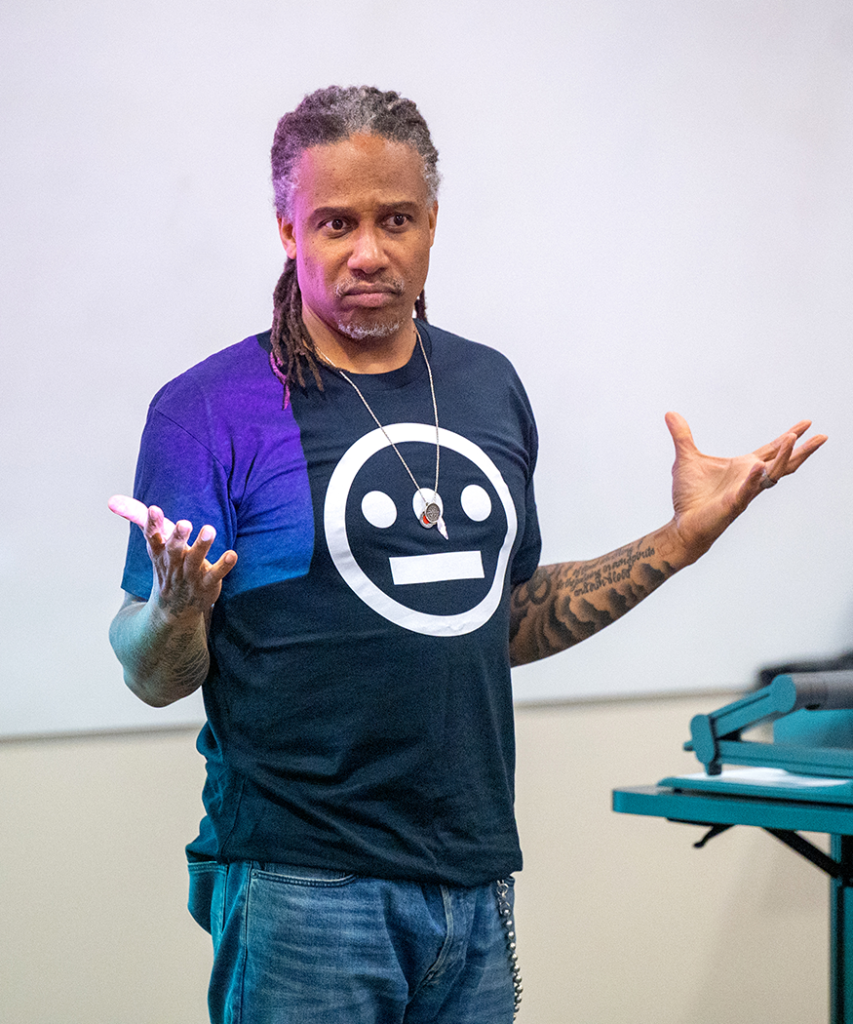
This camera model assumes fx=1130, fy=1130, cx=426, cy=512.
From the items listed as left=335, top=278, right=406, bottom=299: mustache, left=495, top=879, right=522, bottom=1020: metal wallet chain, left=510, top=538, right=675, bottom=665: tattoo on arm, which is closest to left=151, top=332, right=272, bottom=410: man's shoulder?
left=335, top=278, right=406, bottom=299: mustache

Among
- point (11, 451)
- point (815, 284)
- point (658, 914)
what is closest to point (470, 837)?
point (11, 451)

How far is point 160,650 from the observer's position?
110 cm

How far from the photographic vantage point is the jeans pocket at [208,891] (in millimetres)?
1166

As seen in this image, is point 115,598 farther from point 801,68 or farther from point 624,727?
point 801,68

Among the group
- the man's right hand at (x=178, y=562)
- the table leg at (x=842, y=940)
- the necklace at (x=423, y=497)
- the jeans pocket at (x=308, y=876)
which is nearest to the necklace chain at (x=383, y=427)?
the necklace at (x=423, y=497)

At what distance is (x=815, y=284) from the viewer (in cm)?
252

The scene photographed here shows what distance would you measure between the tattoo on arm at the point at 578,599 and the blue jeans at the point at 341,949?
0.35m

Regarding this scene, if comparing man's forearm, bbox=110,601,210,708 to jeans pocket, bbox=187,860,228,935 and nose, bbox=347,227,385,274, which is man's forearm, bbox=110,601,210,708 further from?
nose, bbox=347,227,385,274

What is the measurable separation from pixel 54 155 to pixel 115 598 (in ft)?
2.50

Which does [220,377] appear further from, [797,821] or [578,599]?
[797,821]

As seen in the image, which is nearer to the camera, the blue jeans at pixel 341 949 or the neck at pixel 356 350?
the blue jeans at pixel 341 949

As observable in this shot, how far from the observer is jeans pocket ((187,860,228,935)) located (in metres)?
1.17

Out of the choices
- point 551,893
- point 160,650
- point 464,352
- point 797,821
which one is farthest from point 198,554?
point 551,893

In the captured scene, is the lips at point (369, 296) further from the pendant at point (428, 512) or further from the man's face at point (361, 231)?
the pendant at point (428, 512)
